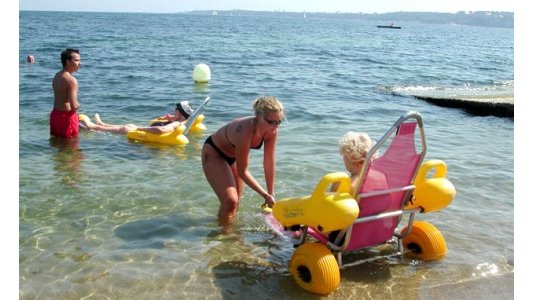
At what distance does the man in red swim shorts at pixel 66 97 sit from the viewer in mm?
8656

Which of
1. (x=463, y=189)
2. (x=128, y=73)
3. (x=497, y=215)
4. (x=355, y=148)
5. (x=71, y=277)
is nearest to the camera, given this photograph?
(x=355, y=148)

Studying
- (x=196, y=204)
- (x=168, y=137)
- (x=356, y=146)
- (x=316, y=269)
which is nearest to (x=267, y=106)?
(x=356, y=146)

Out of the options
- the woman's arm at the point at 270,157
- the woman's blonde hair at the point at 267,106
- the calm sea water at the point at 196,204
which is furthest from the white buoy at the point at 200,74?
the woman's blonde hair at the point at 267,106

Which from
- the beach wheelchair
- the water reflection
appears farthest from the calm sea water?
the beach wheelchair

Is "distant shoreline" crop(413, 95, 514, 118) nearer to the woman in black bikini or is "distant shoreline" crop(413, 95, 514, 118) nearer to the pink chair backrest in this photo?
the woman in black bikini

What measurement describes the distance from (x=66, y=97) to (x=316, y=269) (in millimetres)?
6482

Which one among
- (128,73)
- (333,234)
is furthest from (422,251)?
(128,73)

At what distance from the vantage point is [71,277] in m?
4.64

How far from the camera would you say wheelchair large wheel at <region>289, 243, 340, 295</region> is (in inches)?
165

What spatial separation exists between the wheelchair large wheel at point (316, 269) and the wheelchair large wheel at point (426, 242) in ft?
3.54

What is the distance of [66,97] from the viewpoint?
8977mm

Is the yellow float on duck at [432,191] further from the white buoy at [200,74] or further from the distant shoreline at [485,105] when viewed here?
the white buoy at [200,74]
